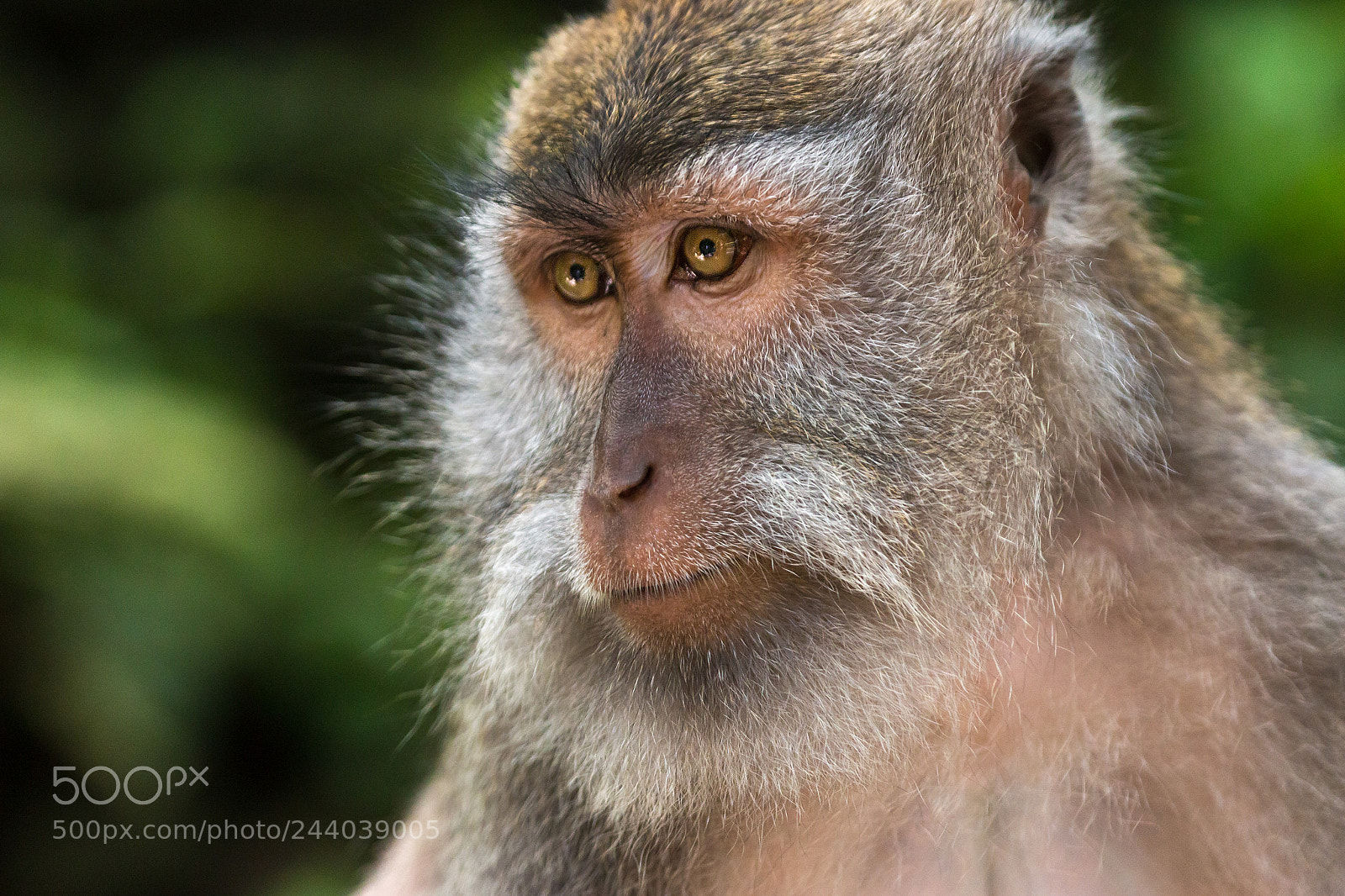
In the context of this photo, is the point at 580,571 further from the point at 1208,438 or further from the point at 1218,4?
the point at 1218,4

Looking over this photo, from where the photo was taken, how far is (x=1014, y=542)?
7.36ft

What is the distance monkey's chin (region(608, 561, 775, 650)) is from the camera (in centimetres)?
223

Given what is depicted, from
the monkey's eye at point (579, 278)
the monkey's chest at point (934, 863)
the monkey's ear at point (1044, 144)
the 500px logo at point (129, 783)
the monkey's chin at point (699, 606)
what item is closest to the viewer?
the monkey's chest at point (934, 863)

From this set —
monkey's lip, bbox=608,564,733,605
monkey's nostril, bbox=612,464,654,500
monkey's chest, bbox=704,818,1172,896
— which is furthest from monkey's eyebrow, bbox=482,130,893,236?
monkey's chest, bbox=704,818,1172,896

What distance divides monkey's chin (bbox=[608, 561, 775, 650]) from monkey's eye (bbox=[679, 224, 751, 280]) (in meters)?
0.60

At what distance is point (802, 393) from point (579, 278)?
67cm

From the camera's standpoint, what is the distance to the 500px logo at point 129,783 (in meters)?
4.47

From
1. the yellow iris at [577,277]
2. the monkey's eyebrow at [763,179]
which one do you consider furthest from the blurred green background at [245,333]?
the monkey's eyebrow at [763,179]

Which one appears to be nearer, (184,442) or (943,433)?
(943,433)

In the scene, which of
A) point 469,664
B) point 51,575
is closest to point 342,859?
point 51,575

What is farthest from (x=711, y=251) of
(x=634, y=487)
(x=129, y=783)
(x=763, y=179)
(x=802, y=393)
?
(x=129, y=783)

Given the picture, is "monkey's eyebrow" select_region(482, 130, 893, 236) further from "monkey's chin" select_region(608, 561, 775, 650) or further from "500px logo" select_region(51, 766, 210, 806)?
"500px logo" select_region(51, 766, 210, 806)

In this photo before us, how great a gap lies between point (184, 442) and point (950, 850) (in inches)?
141

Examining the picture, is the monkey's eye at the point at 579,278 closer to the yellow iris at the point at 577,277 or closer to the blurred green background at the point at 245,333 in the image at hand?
the yellow iris at the point at 577,277
